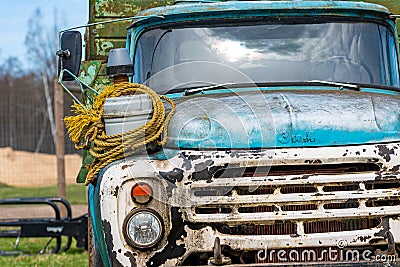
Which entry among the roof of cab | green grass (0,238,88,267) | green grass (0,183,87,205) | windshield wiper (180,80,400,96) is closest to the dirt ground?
green grass (0,183,87,205)

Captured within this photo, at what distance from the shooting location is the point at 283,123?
13.4ft

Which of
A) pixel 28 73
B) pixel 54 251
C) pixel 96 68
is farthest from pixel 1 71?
pixel 96 68

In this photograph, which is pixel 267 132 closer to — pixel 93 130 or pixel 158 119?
pixel 158 119

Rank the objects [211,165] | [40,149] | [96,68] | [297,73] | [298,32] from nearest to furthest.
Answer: [211,165]
[297,73]
[298,32]
[96,68]
[40,149]

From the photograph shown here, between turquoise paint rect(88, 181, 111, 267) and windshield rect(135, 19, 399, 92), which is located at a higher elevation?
windshield rect(135, 19, 399, 92)

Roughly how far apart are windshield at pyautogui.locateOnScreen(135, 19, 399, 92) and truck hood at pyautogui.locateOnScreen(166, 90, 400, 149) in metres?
0.65

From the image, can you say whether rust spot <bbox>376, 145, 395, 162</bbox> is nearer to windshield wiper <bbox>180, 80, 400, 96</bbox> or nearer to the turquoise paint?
windshield wiper <bbox>180, 80, 400, 96</bbox>

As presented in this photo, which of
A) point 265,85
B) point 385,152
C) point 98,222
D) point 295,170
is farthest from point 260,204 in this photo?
point 265,85

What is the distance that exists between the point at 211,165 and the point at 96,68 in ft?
8.00

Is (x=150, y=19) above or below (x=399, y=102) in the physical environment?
above

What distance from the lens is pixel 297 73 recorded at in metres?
5.00

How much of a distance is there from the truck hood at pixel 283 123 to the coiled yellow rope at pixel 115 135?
9 centimetres

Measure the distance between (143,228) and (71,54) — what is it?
70.2 inches

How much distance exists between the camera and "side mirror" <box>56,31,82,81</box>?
525cm
